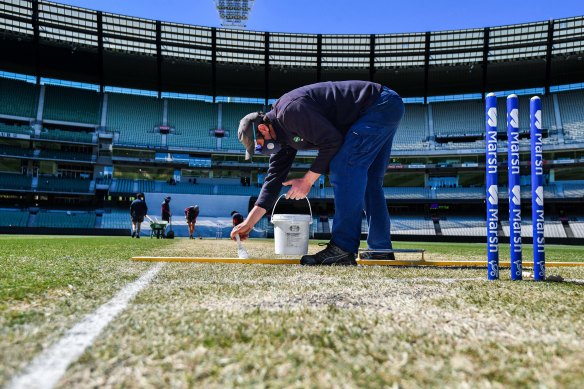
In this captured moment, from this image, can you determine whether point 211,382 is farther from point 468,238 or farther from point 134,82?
point 134,82

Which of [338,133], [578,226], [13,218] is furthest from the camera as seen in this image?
[13,218]

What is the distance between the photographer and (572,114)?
31.9 m

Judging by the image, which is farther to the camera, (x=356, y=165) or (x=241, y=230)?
(x=241, y=230)

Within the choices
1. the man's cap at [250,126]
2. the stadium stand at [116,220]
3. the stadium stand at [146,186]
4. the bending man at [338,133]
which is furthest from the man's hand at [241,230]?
the stadium stand at [146,186]

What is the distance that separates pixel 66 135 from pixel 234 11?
17.3 metres

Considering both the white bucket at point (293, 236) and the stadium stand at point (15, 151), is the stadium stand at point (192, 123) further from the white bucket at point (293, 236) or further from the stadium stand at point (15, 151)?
the white bucket at point (293, 236)

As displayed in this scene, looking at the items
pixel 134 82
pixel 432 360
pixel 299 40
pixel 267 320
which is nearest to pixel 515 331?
pixel 432 360

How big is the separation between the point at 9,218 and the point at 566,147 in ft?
131

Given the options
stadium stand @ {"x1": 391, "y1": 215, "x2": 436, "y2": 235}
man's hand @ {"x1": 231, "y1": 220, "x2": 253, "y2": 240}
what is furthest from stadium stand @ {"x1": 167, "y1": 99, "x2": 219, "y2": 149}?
man's hand @ {"x1": 231, "y1": 220, "x2": 253, "y2": 240}

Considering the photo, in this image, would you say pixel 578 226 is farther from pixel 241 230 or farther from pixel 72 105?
pixel 72 105

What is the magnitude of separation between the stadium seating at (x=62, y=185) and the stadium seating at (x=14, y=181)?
754mm

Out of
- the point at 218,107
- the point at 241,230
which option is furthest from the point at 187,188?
the point at 241,230

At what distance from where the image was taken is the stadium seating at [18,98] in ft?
102

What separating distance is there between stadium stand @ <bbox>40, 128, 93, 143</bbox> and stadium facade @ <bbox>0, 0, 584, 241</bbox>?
0.26 ft
